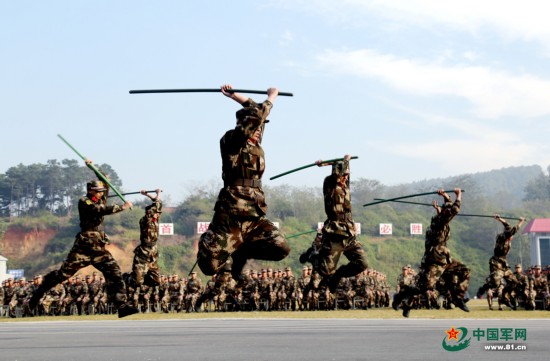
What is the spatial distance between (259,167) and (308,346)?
3576 mm

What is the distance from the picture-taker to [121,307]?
15.2 meters

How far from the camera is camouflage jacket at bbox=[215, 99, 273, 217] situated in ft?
32.9

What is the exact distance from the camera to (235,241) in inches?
397

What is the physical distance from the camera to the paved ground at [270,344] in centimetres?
1070

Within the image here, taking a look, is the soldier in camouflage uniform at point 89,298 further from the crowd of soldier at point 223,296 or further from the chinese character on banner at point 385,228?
the chinese character on banner at point 385,228

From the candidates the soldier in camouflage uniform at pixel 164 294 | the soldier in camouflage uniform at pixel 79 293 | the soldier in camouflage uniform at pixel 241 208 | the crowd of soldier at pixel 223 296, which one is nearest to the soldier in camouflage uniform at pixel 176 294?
the crowd of soldier at pixel 223 296

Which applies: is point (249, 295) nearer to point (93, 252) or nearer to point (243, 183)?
point (93, 252)

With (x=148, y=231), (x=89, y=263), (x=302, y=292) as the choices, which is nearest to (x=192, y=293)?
(x=302, y=292)

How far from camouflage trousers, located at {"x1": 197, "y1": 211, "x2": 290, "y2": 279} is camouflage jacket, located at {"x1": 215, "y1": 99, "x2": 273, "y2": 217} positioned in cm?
13

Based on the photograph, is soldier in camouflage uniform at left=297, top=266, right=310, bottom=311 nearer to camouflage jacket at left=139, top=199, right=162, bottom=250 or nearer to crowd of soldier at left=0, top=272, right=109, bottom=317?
crowd of soldier at left=0, top=272, right=109, bottom=317

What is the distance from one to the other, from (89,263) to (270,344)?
4404mm

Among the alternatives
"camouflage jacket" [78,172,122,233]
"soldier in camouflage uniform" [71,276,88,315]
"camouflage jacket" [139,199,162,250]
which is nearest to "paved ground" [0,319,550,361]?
"camouflage jacket" [78,172,122,233]

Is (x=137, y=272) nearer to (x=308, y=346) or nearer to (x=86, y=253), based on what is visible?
(x=86, y=253)

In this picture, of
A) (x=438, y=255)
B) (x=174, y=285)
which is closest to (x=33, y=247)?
(x=174, y=285)
